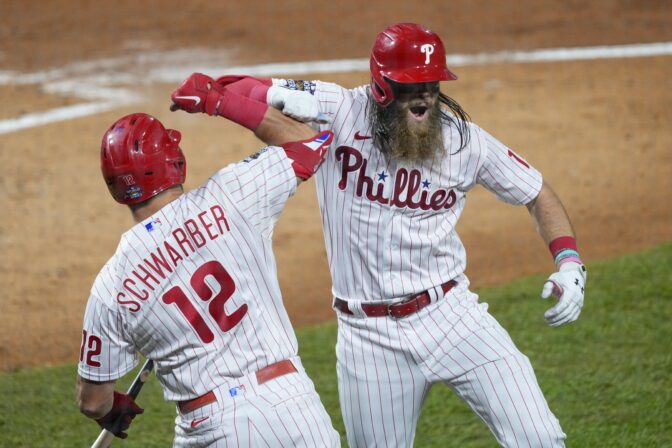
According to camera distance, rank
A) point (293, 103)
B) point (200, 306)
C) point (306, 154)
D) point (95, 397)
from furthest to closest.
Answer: point (293, 103) → point (306, 154) → point (95, 397) → point (200, 306)

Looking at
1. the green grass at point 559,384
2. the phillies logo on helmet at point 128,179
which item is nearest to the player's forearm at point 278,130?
the phillies logo on helmet at point 128,179

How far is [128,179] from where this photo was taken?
3.88 metres

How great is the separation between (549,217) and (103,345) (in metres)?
1.99

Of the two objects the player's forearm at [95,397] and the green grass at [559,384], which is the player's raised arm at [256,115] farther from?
the green grass at [559,384]

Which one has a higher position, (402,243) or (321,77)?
(321,77)

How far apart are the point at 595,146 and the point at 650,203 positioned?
1.11m

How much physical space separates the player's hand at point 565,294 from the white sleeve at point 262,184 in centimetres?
115

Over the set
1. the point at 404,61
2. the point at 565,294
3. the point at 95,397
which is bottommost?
the point at 95,397

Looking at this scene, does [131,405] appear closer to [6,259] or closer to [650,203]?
[6,259]

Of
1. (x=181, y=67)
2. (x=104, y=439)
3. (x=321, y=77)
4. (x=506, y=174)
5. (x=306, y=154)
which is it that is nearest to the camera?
(x=306, y=154)

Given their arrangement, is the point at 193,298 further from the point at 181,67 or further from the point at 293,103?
the point at 181,67

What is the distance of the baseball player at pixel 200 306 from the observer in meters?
3.79

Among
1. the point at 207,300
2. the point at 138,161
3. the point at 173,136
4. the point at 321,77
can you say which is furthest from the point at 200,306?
the point at 321,77

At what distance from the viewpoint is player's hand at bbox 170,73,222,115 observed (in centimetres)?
412
